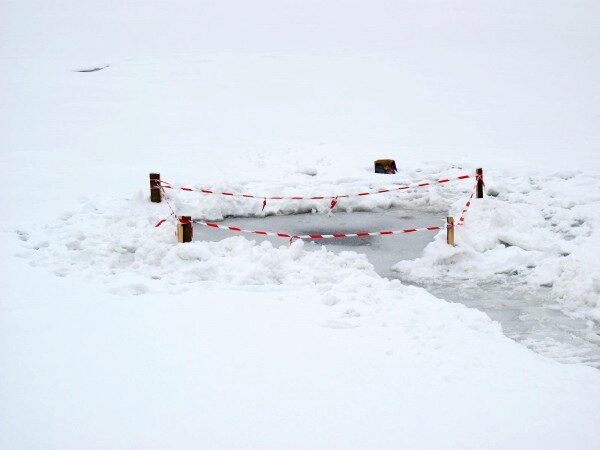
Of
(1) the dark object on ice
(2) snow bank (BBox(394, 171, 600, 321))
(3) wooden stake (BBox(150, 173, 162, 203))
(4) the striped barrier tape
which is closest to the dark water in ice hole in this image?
(4) the striped barrier tape

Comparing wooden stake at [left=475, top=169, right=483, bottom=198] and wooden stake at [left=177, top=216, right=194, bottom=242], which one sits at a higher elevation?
wooden stake at [left=475, top=169, right=483, bottom=198]

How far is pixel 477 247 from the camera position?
34.5ft

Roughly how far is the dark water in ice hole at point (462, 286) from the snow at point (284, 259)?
242 millimetres

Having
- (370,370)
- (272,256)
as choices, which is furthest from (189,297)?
(370,370)

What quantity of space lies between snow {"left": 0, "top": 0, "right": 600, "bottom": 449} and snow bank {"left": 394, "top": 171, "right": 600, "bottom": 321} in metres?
0.04

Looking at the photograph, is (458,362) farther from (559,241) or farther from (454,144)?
(454,144)

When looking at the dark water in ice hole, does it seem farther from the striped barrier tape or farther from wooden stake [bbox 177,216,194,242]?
wooden stake [bbox 177,216,194,242]

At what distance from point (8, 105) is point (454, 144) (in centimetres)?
1475

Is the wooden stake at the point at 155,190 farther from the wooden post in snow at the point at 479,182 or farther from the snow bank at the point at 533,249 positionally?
the wooden post in snow at the point at 479,182

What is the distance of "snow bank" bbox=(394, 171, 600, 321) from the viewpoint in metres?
8.72

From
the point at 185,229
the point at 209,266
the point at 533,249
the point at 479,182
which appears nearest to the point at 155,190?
the point at 185,229

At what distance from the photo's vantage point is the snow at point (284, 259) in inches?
218

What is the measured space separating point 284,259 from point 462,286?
247cm

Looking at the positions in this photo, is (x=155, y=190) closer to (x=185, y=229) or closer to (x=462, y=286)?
(x=185, y=229)
